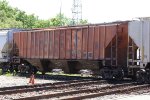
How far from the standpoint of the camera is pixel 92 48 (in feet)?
75.5

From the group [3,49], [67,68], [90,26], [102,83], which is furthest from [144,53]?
[3,49]

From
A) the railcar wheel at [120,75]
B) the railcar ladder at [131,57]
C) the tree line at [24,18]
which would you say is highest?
the tree line at [24,18]

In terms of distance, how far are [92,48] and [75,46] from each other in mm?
1561

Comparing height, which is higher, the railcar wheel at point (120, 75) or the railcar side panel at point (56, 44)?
the railcar side panel at point (56, 44)

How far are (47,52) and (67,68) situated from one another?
1.98 metres

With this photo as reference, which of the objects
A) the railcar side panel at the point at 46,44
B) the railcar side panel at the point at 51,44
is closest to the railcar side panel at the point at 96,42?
the railcar side panel at the point at 51,44

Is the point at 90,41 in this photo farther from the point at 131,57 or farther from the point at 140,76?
the point at 140,76

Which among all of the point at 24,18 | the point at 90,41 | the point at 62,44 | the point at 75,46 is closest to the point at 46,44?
the point at 62,44

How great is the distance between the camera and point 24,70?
2830 cm

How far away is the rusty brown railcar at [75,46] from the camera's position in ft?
71.2

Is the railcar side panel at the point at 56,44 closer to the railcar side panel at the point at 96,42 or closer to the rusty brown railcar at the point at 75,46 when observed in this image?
the rusty brown railcar at the point at 75,46

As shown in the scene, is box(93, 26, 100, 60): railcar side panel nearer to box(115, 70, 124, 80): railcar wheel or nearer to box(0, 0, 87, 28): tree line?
box(115, 70, 124, 80): railcar wheel

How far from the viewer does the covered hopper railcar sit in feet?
66.7

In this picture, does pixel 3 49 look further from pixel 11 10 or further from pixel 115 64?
pixel 11 10
